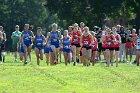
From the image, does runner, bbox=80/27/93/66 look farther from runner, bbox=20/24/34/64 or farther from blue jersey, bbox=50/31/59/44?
runner, bbox=20/24/34/64

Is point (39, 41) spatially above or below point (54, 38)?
below

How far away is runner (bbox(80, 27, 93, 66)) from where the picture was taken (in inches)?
1048

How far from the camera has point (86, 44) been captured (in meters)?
A: 26.6

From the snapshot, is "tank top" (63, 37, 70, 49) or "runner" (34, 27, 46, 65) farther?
"runner" (34, 27, 46, 65)

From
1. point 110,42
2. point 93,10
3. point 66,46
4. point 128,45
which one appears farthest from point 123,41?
point 93,10

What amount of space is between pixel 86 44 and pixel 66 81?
856cm

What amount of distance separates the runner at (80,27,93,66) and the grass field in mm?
4567

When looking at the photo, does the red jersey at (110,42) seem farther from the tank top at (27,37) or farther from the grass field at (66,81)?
the grass field at (66,81)

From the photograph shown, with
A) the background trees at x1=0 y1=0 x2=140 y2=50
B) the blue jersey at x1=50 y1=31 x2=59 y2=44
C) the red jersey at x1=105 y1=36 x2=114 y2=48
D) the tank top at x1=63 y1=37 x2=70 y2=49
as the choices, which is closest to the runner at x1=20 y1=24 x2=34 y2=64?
the blue jersey at x1=50 y1=31 x2=59 y2=44

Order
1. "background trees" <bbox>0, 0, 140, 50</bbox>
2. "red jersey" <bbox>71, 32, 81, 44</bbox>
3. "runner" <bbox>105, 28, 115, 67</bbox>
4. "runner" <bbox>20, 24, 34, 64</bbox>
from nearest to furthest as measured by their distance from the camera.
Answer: "runner" <bbox>105, 28, 115, 67</bbox> → "red jersey" <bbox>71, 32, 81, 44</bbox> → "runner" <bbox>20, 24, 34, 64</bbox> → "background trees" <bbox>0, 0, 140, 50</bbox>

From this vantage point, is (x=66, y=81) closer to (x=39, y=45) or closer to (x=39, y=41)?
(x=39, y=45)

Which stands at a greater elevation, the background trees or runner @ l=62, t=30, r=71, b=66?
the background trees

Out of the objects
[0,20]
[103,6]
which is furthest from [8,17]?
[103,6]

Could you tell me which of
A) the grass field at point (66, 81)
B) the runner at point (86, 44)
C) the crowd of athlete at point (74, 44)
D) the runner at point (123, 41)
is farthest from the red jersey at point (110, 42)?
the runner at point (123, 41)
